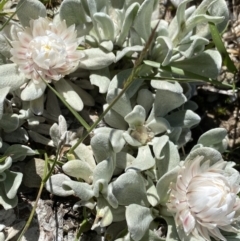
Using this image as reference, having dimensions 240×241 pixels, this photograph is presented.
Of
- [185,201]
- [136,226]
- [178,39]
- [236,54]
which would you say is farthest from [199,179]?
[236,54]

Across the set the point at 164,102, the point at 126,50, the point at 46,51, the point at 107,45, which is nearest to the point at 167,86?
the point at 164,102

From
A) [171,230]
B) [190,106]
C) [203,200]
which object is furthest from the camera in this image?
[190,106]

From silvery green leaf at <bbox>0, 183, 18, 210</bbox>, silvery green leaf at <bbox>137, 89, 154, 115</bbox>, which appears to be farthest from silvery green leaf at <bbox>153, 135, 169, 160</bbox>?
silvery green leaf at <bbox>0, 183, 18, 210</bbox>

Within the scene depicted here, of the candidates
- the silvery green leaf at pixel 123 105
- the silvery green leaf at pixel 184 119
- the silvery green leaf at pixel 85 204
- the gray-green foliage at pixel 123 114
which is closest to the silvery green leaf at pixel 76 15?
the gray-green foliage at pixel 123 114

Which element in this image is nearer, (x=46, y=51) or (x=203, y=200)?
(x=203, y=200)

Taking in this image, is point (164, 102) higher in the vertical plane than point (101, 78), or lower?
lower

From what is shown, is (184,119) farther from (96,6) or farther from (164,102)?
(96,6)

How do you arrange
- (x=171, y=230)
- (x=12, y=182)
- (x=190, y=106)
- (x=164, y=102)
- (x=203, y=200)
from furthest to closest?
(x=190, y=106), (x=164, y=102), (x=171, y=230), (x=12, y=182), (x=203, y=200)
